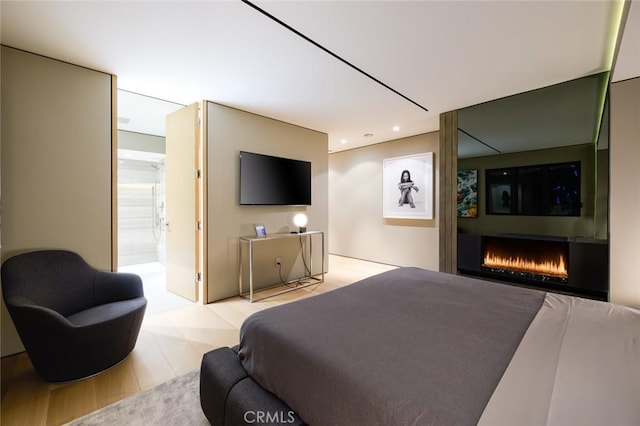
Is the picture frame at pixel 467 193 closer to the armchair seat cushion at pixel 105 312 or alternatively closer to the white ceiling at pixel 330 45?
the white ceiling at pixel 330 45

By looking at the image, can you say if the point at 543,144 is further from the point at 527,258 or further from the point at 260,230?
the point at 260,230

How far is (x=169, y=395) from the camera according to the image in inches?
69.2

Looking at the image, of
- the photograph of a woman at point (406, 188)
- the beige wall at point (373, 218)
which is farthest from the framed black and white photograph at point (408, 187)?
the beige wall at point (373, 218)

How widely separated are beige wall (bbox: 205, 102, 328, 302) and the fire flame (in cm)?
274

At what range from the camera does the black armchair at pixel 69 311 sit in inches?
70.2

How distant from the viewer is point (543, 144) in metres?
3.14

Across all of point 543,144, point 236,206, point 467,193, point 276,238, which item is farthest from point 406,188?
point 236,206

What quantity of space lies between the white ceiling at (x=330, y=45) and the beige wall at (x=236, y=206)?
19.6 inches

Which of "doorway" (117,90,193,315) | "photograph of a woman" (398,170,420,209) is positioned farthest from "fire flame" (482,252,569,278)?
"doorway" (117,90,193,315)

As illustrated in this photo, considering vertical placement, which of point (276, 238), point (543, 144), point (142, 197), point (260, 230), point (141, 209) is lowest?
point (276, 238)

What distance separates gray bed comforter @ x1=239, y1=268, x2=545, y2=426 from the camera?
0.90 metres

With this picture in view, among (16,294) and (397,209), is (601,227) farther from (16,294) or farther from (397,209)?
(16,294)

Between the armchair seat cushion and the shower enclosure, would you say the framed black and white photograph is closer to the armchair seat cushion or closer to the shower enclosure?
the armchair seat cushion

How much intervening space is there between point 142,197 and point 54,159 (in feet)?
12.7
